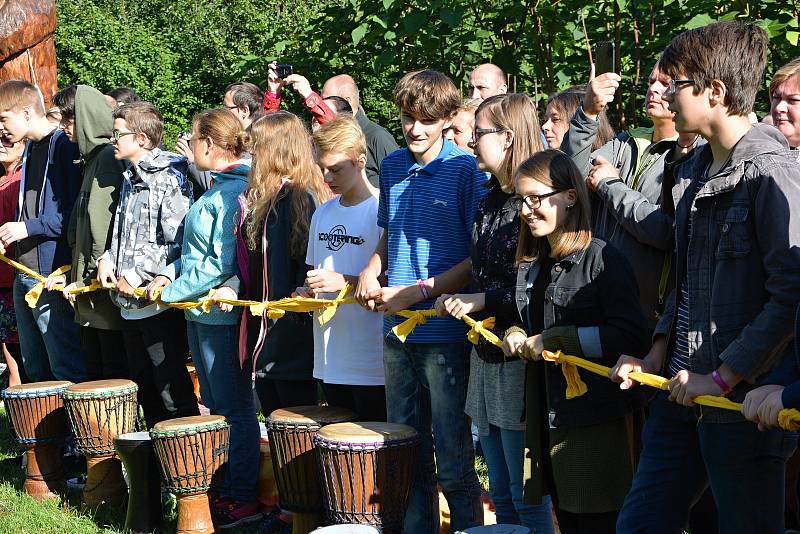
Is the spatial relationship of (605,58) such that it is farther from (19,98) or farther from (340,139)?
(19,98)

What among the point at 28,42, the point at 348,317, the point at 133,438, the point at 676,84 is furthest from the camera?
the point at 28,42

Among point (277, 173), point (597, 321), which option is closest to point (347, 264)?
point (277, 173)

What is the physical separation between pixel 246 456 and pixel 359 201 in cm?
160

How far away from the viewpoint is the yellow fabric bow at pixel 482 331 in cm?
404

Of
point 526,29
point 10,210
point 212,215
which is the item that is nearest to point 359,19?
point 526,29

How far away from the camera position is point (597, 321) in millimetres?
3768

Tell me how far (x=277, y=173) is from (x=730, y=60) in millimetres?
2802

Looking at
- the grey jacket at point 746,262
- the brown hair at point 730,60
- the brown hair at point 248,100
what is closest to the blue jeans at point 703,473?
the grey jacket at point 746,262

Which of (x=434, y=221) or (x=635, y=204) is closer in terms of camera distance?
(x=635, y=204)

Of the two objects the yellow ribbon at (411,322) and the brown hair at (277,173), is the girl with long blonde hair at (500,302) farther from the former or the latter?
the brown hair at (277,173)

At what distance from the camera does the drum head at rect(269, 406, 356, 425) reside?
16.0 ft

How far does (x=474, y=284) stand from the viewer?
14.3ft

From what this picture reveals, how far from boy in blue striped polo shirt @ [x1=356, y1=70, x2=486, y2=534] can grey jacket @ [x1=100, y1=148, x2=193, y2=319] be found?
1892 millimetres

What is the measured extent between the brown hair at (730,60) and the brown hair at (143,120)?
4.02 meters
